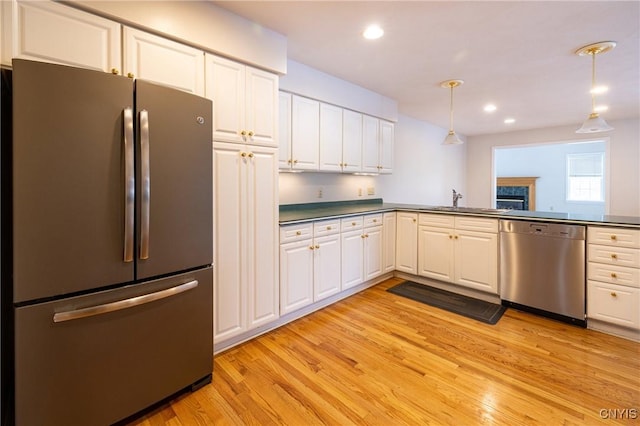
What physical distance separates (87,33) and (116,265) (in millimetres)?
1226

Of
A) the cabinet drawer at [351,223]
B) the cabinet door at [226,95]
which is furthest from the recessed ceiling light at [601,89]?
the cabinet door at [226,95]

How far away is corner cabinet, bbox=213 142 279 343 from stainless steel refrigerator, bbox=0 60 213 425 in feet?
1.13

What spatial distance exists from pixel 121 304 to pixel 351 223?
2.17 m

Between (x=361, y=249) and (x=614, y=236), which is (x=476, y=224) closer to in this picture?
(x=614, y=236)

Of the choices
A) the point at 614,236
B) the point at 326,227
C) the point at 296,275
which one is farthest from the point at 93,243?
the point at 614,236

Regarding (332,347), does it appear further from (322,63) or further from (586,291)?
(322,63)

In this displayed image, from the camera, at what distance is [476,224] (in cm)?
311

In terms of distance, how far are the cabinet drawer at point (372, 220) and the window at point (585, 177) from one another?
7239 mm

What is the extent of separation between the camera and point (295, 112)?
2.93 meters

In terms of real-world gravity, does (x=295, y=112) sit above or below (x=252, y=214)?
above

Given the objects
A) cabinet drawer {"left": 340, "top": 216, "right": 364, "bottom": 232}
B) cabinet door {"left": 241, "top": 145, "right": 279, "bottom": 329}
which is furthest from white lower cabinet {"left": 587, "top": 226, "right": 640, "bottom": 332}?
cabinet door {"left": 241, "top": 145, "right": 279, "bottom": 329}

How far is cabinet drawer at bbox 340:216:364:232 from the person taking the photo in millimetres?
3023

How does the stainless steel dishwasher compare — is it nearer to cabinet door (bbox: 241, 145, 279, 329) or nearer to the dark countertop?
the dark countertop

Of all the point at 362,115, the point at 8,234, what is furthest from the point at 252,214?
the point at 362,115
